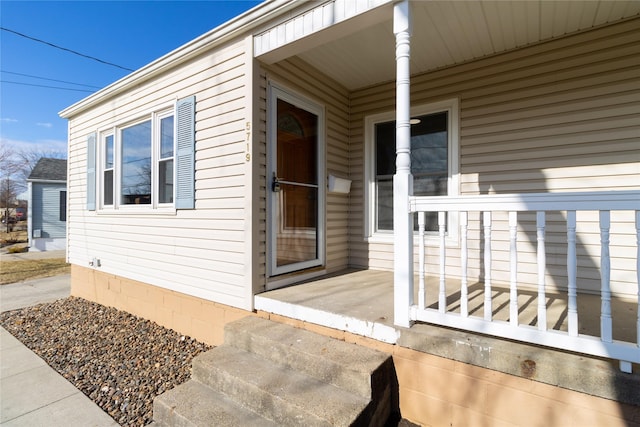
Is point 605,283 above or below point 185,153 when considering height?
below

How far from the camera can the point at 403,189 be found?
82.4 inches

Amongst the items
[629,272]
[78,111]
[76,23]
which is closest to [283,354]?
[629,272]

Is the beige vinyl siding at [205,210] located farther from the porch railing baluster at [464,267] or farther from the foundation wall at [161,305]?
the porch railing baluster at [464,267]

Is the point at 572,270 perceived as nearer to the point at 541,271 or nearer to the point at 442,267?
the point at 541,271

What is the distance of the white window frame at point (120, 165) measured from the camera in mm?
3855

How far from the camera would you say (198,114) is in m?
3.40

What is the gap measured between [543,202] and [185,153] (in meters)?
3.38

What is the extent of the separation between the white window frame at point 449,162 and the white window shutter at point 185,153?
2.14 metres

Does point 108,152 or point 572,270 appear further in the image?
point 108,152

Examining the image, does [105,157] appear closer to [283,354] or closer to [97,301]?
[97,301]

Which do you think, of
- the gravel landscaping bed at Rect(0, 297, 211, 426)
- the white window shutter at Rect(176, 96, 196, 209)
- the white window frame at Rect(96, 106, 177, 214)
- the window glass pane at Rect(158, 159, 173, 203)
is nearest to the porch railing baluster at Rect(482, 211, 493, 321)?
the gravel landscaping bed at Rect(0, 297, 211, 426)

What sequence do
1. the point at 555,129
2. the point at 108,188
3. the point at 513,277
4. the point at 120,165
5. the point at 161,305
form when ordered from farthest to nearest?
the point at 108,188
the point at 120,165
the point at 161,305
the point at 555,129
the point at 513,277

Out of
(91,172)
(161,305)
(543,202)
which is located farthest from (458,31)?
(91,172)

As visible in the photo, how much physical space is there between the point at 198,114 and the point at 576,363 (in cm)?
375
